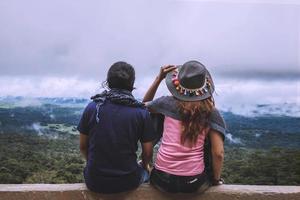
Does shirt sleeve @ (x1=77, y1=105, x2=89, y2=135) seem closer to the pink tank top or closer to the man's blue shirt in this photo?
the man's blue shirt

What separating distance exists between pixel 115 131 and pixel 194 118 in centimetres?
37

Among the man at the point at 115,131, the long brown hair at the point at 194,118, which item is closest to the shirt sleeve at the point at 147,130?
the man at the point at 115,131

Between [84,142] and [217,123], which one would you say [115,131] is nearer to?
[84,142]

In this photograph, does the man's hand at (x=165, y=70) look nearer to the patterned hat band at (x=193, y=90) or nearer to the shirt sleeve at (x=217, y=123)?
the patterned hat band at (x=193, y=90)

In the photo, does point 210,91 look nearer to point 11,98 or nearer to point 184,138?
point 184,138

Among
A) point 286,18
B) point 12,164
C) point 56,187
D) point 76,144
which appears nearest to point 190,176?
point 56,187

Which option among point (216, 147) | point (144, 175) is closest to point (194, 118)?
point (216, 147)

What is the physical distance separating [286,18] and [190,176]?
2.95 meters

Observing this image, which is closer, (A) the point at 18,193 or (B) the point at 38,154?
(A) the point at 18,193

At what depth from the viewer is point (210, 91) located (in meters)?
2.15

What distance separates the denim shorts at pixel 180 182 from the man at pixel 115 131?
0.14 metres

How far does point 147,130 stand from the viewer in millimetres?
2146

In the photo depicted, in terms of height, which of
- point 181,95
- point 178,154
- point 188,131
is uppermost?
point 181,95

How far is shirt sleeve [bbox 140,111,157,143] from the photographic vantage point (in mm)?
2139
